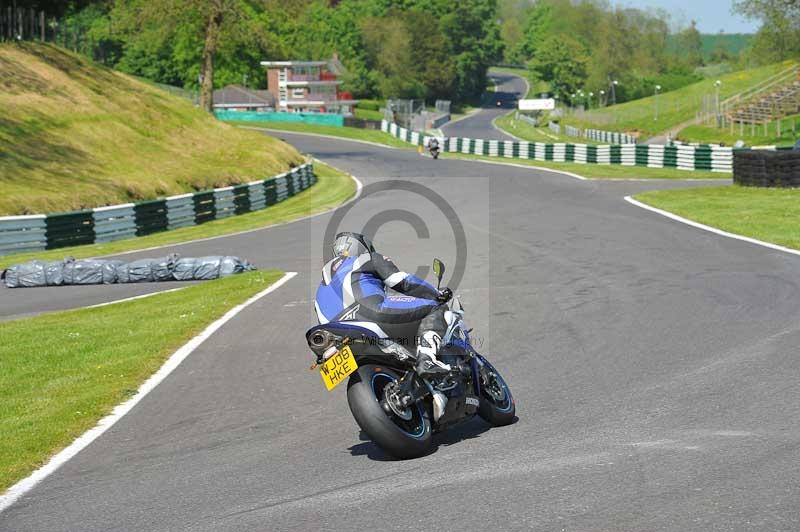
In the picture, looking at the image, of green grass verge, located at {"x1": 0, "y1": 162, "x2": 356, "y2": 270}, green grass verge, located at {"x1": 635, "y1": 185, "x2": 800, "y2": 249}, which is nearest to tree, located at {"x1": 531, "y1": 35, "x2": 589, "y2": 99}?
green grass verge, located at {"x1": 0, "y1": 162, "x2": 356, "y2": 270}

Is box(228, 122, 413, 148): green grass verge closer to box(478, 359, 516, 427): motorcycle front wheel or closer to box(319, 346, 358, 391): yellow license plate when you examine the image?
box(478, 359, 516, 427): motorcycle front wheel

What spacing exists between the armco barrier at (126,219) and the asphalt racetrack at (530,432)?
12378 millimetres

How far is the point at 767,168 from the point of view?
3098 centimetres

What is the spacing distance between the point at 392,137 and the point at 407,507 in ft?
249

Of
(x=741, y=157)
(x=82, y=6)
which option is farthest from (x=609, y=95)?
(x=741, y=157)

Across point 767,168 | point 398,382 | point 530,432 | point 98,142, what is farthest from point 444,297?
point 98,142

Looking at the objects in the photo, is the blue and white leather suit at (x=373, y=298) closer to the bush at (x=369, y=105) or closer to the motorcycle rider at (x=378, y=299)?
the motorcycle rider at (x=378, y=299)

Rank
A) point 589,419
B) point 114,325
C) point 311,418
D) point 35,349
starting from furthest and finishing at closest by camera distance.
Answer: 1. point 114,325
2. point 35,349
3. point 311,418
4. point 589,419

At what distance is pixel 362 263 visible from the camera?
7891 millimetres

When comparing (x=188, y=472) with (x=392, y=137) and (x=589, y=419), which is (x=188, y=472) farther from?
(x=392, y=137)

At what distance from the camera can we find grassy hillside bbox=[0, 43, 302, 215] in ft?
117

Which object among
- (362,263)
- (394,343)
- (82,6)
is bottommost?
(394,343)

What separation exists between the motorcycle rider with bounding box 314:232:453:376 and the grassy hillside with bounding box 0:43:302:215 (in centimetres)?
2600

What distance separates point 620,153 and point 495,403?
4362 cm
